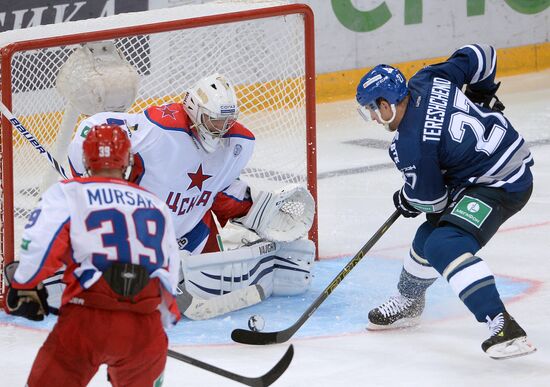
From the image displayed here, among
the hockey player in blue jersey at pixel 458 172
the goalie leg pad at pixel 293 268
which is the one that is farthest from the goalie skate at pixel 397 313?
the goalie leg pad at pixel 293 268

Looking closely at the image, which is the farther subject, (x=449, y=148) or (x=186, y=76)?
(x=186, y=76)

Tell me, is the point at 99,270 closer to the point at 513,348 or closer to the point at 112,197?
the point at 112,197

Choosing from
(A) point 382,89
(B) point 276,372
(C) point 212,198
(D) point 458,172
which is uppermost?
(A) point 382,89

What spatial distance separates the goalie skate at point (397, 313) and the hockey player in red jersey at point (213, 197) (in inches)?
18.3

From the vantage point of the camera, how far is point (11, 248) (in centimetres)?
467

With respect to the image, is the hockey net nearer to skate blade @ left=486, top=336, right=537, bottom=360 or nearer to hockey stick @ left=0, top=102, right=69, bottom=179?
hockey stick @ left=0, top=102, right=69, bottom=179

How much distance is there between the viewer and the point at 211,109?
173 inches

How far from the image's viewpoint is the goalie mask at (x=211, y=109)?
441cm

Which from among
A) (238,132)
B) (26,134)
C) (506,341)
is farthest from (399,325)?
(26,134)

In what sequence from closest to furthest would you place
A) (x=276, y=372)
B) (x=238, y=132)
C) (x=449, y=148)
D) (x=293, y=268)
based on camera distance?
1. (x=276, y=372)
2. (x=449, y=148)
3. (x=238, y=132)
4. (x=293, y=268)

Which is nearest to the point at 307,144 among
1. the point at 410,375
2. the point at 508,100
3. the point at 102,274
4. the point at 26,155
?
the point at 26,155

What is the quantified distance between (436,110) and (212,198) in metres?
1.00

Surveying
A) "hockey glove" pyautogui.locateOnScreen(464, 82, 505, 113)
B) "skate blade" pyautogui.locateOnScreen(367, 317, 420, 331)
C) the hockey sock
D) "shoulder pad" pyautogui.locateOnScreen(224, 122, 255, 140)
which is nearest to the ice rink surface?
"skate blade" pyautogui.locateOnScreen(367, 317, 420, 331)

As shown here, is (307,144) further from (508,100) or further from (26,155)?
(508,100)
